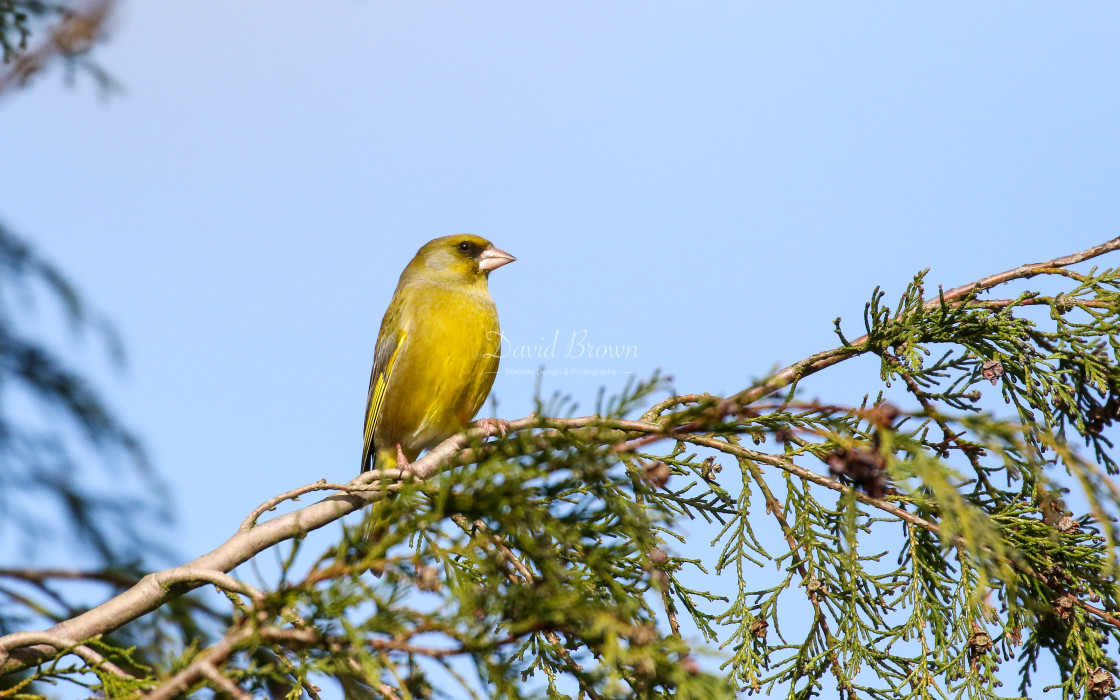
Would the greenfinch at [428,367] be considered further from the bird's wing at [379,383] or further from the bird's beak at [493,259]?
the bird's beak at [493,259]

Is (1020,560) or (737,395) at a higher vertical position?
(737,395)

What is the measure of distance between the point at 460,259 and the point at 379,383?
1130 mm

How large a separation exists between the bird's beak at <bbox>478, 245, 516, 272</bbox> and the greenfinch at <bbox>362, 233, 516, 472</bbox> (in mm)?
240

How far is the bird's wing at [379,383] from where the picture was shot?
5590 millimetres

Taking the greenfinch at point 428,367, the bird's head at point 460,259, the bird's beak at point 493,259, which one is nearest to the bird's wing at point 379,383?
the greenfinch at point 428,367

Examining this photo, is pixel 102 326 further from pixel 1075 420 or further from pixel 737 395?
pixel 1075 420

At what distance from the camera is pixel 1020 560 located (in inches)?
119

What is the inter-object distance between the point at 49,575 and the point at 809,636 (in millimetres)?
3369

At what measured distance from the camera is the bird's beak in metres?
6.30

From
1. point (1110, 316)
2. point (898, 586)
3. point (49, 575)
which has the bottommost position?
point (898, 586)

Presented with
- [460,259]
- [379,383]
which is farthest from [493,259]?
[379,383]

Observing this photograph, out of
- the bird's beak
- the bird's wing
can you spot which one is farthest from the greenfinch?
the bird's beak

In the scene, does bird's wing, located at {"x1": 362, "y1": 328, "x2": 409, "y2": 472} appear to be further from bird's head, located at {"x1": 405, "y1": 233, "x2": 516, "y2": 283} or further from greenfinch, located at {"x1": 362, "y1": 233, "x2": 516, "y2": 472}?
bird's head, located at {"x1": 405, "y1": 233, "x2": 516, "y2": 283}

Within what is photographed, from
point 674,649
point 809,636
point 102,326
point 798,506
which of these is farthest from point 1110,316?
point 102,326
